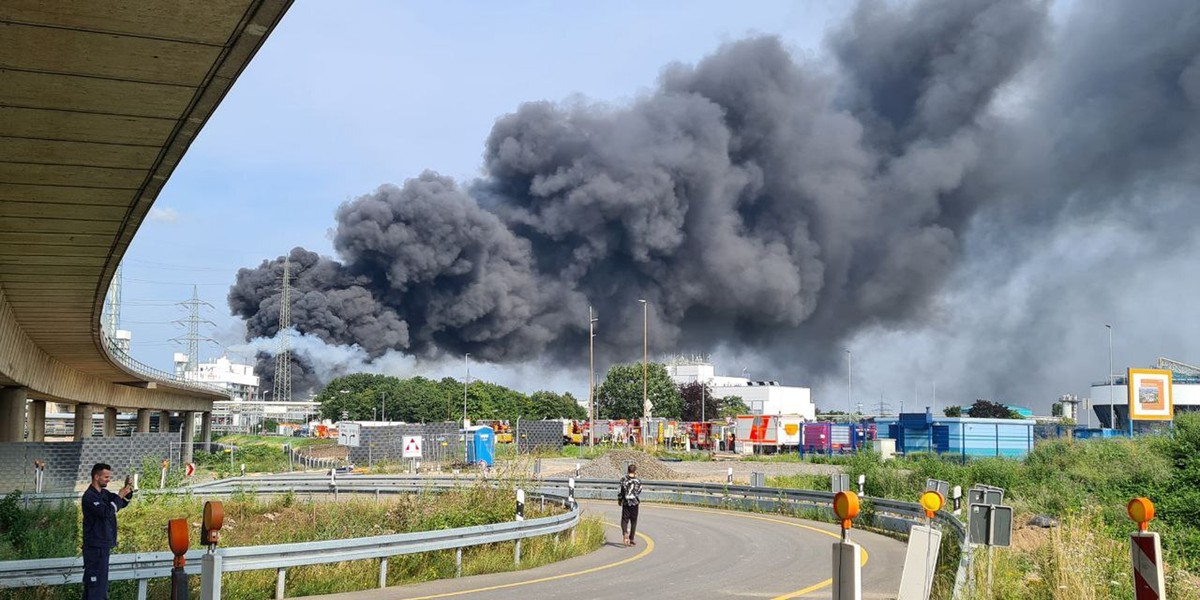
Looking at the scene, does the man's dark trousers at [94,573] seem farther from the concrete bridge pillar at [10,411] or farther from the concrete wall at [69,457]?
the concrete bridge pillar at [10,411]

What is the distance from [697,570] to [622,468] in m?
27.7

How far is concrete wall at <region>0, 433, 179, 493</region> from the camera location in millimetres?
33969

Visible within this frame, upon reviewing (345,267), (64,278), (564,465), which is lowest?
(564,465)

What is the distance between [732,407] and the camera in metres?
139

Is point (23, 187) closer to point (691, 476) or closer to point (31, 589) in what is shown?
point (31, 589)

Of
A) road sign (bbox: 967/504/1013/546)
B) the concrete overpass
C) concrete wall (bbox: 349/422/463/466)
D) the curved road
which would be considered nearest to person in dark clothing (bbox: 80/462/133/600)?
the curved road

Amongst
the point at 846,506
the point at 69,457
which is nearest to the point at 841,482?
the point at 846,506

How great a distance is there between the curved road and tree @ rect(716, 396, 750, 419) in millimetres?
112049

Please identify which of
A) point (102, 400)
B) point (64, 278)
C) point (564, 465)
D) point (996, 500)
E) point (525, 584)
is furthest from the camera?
point (102, 400)

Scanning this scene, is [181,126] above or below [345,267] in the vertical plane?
below

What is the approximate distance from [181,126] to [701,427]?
67.8 m

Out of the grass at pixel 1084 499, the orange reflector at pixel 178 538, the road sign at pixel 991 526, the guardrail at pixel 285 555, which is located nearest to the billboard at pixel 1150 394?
the grass at pixel 1084 499

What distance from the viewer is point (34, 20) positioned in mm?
8648

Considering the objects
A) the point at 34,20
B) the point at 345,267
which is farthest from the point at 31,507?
the point at 345,267
